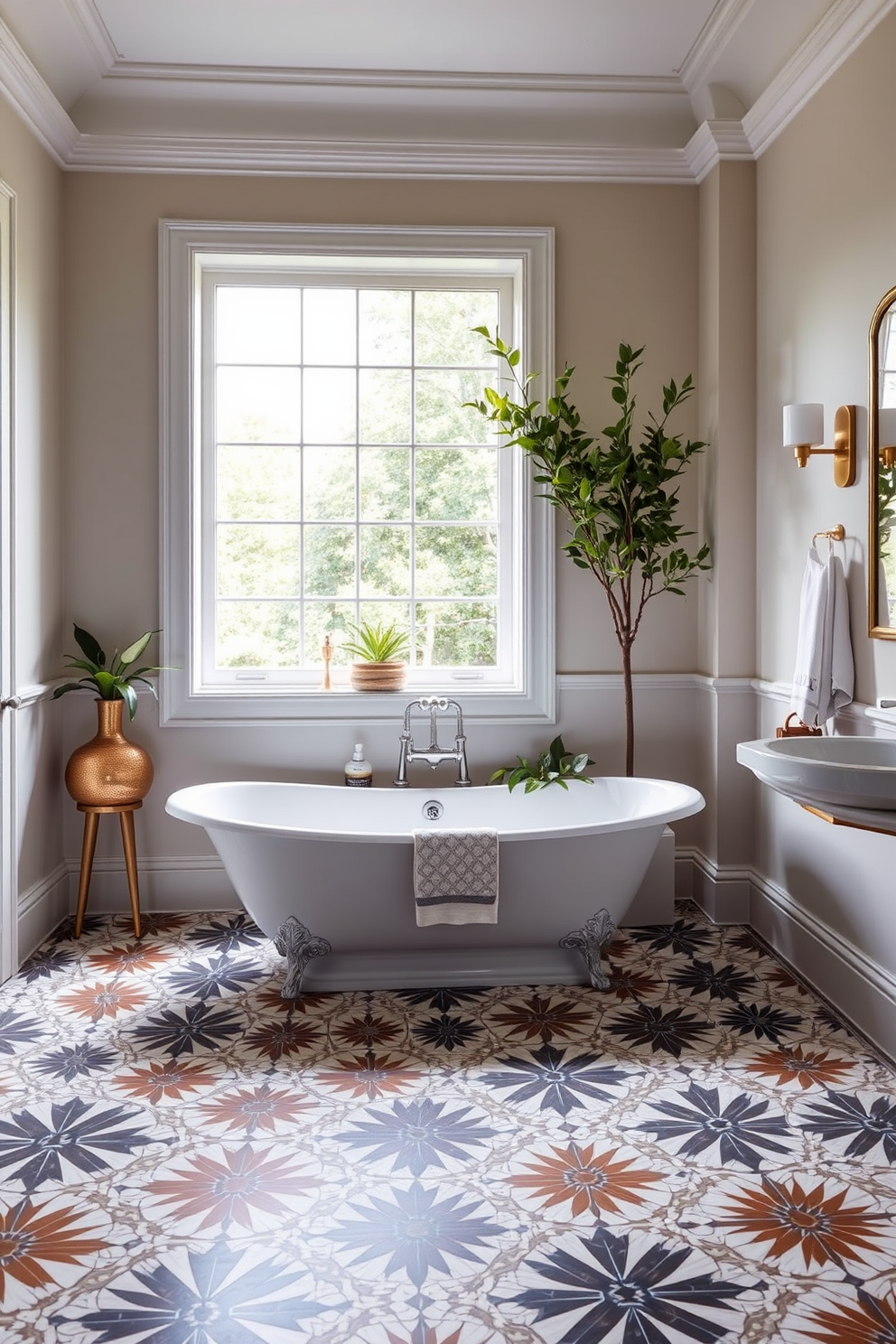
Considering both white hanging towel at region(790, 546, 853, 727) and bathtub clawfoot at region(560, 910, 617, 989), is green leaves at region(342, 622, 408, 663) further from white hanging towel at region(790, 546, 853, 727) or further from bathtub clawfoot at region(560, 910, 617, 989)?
white hanging towel at region(790, 546, 853, 727)

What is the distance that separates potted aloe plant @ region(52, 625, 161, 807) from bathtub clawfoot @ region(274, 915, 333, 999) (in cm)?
85

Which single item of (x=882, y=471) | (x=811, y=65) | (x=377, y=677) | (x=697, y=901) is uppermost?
A: (x=811, y=65)

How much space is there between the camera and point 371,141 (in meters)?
3.57

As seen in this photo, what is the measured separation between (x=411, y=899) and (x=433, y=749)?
2.81ft

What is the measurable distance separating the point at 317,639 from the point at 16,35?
2181 millimetres

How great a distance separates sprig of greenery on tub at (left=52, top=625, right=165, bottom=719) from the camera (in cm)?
342

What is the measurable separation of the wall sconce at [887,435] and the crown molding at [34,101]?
2.70 m

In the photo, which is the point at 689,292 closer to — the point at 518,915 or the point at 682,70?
the point at 682,70

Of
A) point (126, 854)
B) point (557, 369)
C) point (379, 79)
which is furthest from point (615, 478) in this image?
point (126, 854)

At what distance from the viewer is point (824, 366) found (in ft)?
9.75

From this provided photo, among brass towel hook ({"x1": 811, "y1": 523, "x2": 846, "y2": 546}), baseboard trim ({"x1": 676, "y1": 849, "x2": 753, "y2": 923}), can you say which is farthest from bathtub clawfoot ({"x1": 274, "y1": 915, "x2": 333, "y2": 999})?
brass towel hook ({"x1": 811, "y1": 523, "x2": 846, "y2": 546})

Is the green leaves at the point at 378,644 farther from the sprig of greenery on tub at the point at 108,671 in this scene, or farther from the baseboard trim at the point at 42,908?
the baseboard trim at the point at 42,908

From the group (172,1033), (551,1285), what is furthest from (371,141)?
(551,1285)

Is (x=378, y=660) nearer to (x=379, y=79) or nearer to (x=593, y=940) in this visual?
(x=593, y=940)
